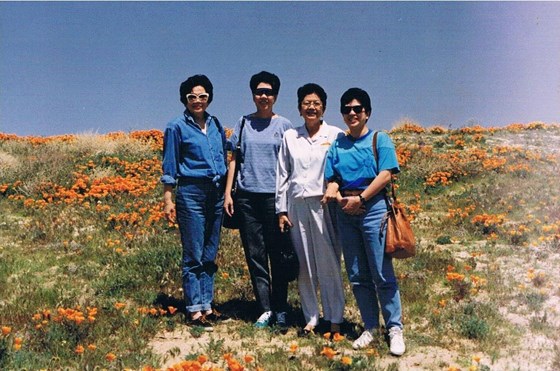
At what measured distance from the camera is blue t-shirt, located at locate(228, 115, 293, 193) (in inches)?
205

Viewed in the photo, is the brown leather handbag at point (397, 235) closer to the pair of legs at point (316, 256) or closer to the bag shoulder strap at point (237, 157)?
the pair of legs at point (316, 256)

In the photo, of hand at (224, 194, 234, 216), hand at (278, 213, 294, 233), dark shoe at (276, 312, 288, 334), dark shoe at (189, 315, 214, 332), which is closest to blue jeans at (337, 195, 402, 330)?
hand at (278, 213, 294, 233)

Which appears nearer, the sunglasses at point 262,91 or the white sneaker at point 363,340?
the white sneaker at point 363,340

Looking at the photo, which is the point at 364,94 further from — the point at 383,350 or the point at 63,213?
the point at 63,213

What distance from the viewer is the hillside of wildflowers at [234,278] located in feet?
15.0

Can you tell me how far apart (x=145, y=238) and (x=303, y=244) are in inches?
160

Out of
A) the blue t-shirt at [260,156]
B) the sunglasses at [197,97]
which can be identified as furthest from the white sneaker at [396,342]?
the sunglasses at [197,97]

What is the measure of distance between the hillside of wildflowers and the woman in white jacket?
0.53 m

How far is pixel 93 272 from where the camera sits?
7.04 meters

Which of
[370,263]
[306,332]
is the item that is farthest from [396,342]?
[306,332]

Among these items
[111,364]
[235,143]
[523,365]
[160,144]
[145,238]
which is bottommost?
[523,365]

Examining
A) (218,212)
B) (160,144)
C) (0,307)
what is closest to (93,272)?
(0,307)

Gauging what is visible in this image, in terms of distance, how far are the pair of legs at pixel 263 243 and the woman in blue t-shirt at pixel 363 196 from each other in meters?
0.77

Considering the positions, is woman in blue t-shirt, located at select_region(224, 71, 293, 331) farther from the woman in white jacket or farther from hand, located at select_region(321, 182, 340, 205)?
hand, located at select_region(321, 182, 340, 205)
